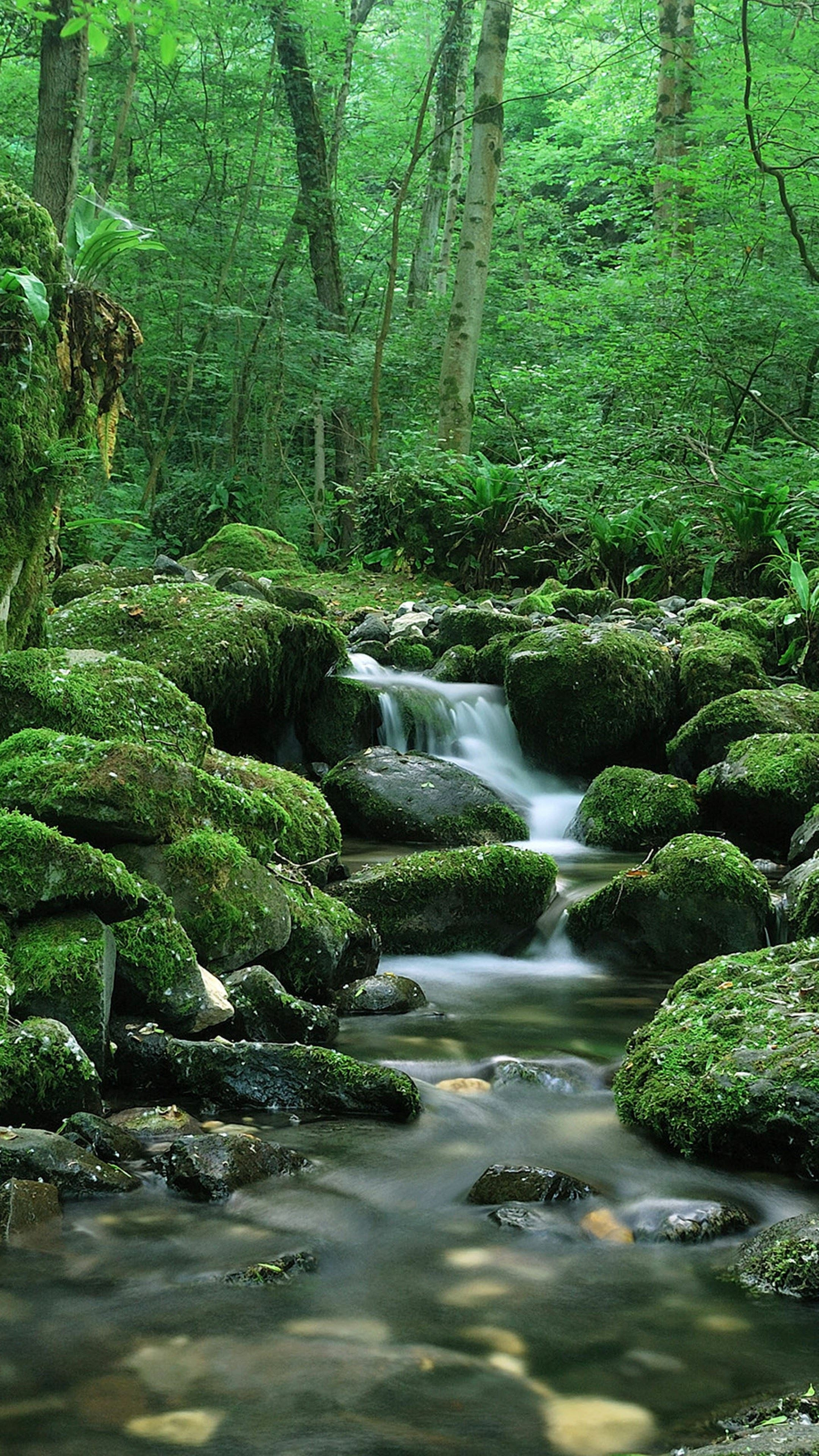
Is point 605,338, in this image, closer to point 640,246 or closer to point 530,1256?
point 640,246

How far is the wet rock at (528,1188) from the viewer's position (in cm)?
298

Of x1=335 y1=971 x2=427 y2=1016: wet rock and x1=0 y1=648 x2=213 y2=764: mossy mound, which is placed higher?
x1=0 y1=648 x2=213 y2=764: mossy mound

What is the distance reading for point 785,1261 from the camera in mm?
2516

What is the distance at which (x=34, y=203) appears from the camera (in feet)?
15.6

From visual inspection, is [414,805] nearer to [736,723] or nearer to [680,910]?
[680,910]

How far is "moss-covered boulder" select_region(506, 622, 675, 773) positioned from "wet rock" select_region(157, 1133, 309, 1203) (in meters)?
5.42

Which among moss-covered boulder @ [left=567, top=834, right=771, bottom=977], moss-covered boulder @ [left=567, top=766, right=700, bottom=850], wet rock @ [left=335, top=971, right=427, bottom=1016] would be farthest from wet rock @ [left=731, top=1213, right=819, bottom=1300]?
moss-covered boulder @ [left=567, top=766, right=700, bottom=850]

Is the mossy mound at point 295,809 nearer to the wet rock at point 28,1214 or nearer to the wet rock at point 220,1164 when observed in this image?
the wet rock at point 220,1164

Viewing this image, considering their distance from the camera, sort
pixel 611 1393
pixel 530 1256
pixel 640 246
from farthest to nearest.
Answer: pixel 640 246 < pixel 530 1256 < pixel 611 1393

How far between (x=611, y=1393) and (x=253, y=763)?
4.03 metres

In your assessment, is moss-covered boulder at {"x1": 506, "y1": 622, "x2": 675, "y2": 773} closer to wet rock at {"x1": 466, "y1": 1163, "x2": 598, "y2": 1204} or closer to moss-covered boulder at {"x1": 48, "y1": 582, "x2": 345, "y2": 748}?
moss-covered boulder at {"x1": 48, "y1": 582, "x2": 345, "y2": 748}

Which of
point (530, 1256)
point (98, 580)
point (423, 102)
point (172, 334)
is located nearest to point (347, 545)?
point (172, 334)

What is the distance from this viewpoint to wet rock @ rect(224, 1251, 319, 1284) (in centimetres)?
250

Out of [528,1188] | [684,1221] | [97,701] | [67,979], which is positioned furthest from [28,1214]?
[97,701]
